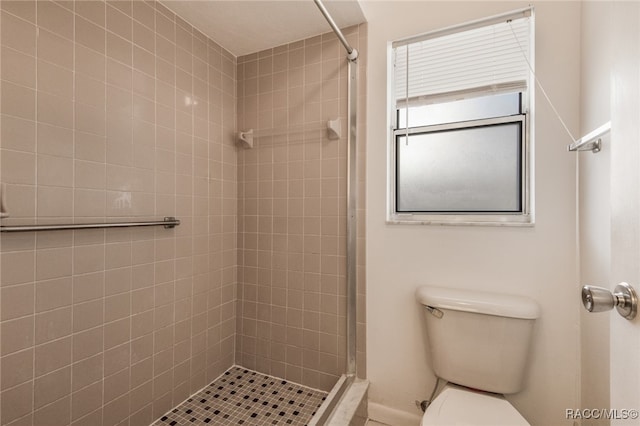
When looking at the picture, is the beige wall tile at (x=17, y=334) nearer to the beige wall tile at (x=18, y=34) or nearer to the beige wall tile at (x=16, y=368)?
the beige wall tile at (x=16, y=368)

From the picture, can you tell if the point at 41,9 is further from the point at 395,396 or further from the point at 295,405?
the point at 395,396

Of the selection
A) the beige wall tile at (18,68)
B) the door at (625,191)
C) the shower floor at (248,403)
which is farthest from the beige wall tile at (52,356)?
the door at (625,191)

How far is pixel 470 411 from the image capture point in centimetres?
103

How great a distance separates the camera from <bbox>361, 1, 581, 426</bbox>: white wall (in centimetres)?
117

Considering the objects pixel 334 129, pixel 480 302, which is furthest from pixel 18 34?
pixel 480 302

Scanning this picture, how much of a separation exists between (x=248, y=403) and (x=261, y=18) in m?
1.95

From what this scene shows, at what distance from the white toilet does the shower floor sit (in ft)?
2.24

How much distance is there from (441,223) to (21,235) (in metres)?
1.59

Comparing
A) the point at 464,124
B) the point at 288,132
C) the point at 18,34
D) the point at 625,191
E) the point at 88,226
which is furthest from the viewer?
the point at 288,132

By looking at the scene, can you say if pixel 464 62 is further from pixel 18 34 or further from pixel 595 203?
pixel 18 34

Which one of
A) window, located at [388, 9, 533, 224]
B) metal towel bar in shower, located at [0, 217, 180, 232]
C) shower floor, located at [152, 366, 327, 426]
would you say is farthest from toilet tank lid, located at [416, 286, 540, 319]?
metal towel bar in shower, located at [0, 217, 180, 232]

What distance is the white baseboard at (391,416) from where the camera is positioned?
4.56ft

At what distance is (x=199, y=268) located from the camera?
1.58m

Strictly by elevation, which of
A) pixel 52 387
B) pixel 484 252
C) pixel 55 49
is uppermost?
pixel 55 49
